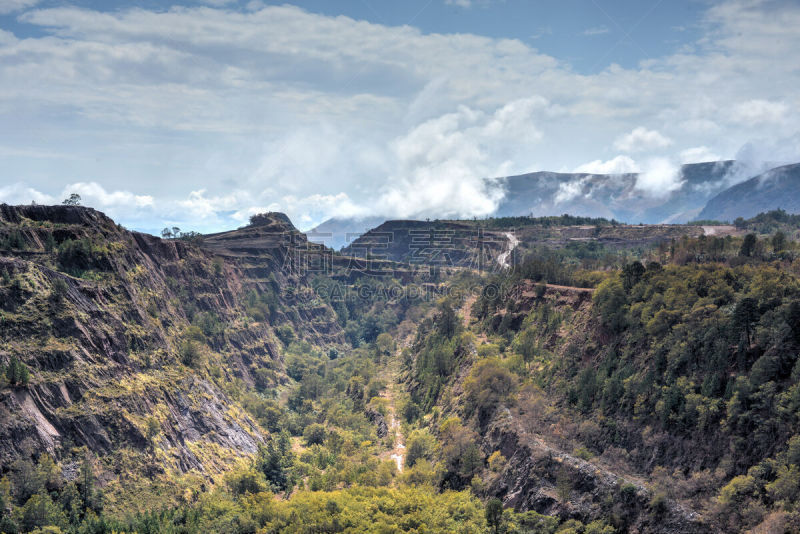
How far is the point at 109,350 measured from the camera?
65625mm

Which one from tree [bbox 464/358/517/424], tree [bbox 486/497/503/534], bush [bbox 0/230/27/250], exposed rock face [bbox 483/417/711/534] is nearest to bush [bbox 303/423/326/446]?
tree [bbox 464/358/517/424]

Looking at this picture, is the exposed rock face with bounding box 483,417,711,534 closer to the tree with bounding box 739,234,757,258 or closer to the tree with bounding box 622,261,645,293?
the tree with bounding box 622,261,645,293

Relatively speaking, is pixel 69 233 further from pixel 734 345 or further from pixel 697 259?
pixel 697 259

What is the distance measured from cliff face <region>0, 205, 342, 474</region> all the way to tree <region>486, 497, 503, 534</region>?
132 feet

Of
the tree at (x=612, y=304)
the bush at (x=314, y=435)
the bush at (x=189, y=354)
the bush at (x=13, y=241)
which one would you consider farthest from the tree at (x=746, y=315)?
the bush at (x=13, y=241)

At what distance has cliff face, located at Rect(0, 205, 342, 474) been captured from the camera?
53.8m

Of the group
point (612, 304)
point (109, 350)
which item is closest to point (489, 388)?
point (612, 304)

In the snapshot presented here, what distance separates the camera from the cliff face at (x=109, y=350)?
53844 mm

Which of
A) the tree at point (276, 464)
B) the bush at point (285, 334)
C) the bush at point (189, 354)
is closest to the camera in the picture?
the tree at point (276, 464)

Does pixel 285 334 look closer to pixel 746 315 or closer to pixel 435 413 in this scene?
pixel 435 413

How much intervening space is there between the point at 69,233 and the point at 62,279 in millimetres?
16553

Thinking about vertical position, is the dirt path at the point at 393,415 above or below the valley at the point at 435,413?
below

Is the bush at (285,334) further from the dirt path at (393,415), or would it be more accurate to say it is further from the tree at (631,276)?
the tree at (631,276)

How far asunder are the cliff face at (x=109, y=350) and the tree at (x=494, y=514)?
40264 mm
